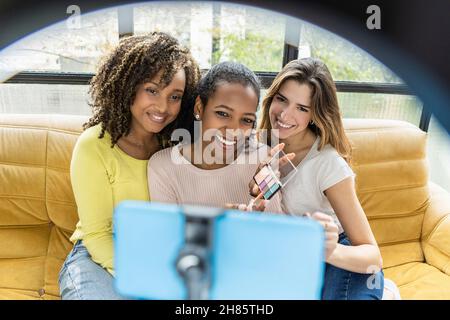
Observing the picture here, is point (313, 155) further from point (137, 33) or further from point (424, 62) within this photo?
point (137, 33)

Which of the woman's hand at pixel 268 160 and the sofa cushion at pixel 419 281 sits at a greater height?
the woman's hand at pixel 268 160

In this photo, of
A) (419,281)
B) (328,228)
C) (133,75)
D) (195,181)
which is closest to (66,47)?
(133,75)

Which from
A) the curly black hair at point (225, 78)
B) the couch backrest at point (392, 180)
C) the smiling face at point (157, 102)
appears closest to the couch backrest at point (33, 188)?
the smiling face at point (157, 102)

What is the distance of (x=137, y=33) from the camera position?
1.04 metres

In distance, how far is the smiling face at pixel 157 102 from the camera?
97 cm

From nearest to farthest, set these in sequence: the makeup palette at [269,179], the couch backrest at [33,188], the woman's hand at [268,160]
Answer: the makeup palette at [269,179]
the woman's hand at [268,160]
the couch backrest at [33,188]

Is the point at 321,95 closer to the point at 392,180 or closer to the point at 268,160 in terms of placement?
the point at 268,160

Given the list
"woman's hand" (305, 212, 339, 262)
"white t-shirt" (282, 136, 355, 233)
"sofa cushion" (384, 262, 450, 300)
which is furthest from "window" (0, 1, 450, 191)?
"woman's hand" (305, 212, 339, 262)

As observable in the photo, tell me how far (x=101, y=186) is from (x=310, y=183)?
0.54 meters

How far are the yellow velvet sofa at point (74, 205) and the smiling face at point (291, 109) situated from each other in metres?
0.52

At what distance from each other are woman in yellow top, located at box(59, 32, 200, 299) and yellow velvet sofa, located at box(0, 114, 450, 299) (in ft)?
1.13

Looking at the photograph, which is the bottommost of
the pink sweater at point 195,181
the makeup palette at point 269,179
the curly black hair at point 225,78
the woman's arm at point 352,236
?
the woman's arm at point 352,236

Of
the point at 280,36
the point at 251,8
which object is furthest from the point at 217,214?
the point at 280,36

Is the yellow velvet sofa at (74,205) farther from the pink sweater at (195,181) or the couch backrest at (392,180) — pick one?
the pink sweater at (195,181)
